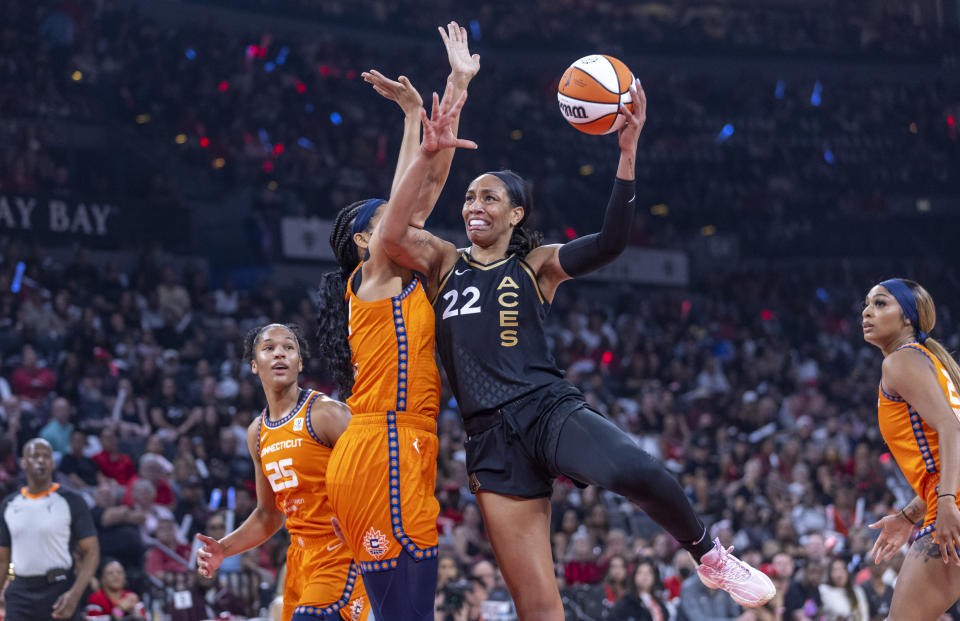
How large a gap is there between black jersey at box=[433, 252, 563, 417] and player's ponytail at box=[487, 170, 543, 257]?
0.19 meters

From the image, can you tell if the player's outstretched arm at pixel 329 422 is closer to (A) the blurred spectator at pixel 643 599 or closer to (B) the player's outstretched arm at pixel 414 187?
(B) the player's outstretched arm at pixel 414 187

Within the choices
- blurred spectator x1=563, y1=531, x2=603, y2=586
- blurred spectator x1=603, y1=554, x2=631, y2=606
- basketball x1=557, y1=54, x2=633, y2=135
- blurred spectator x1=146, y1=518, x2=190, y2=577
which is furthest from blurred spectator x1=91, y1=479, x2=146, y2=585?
basketball x1=557, y1=54, x2=633, y2=135

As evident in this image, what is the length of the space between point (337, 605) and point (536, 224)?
16.6 metres

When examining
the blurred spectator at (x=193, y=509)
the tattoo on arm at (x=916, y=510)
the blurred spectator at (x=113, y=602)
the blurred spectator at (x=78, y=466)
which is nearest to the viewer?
the tattoo on arm at (x=916, y=510)

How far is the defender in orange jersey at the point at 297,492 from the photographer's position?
5.22 m

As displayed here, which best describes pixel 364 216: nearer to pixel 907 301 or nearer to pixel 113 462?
pixel 907 301

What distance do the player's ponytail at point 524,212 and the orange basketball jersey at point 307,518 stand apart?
1.33 meters

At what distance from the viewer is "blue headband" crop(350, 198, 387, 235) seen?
5148mm

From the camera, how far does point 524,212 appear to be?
5.25 m

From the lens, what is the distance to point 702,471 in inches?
572

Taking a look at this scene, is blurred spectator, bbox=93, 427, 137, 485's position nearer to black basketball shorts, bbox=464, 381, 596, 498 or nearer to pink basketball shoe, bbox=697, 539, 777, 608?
black basketball shorts, bbox=464, 381, 596, 498

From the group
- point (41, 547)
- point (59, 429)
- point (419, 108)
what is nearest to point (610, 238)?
point (419, 108)

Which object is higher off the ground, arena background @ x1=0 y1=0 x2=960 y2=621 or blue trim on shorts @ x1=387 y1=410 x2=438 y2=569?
arena background @ x1=0 y1=0 x2=960 y2=621

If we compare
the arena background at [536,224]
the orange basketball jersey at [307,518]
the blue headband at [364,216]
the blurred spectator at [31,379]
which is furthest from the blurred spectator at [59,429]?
the blue headband at [364,216]
